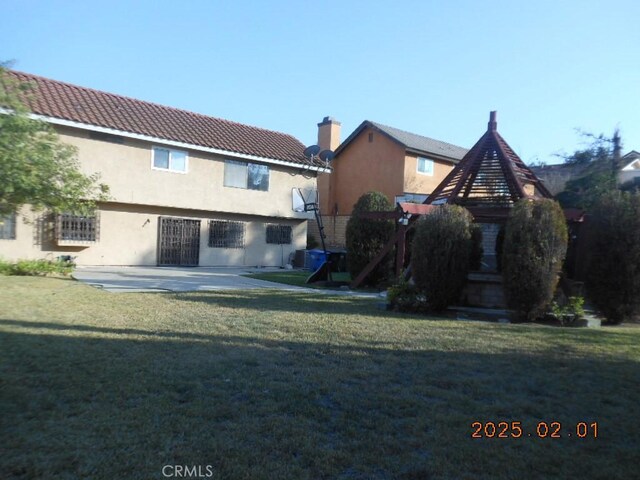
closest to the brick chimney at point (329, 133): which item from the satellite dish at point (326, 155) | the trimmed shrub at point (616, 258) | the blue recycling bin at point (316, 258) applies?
the satellite dish at point (326, 155)

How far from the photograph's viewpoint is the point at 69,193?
6.59 m

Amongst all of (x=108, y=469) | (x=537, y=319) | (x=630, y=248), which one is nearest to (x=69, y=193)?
(x=108, y=469)

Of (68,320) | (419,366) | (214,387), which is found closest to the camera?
(214,387)

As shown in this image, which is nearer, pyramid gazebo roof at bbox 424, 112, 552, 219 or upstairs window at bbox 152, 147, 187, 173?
pyramid gazebo roof at bbox 424, 112, 552, 219

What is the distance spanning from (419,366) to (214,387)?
2.24 m

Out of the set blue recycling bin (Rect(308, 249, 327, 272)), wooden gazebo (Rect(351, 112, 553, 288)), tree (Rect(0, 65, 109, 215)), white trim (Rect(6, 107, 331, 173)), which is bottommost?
blue recycling bin (Rect(308, 249, 327, 272))

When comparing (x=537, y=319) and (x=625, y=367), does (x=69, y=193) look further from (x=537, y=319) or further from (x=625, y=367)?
(x=537, y=319)

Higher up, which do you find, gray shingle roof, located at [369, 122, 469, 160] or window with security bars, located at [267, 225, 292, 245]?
gray shingle roof, located at [369, 122, 469, 160]

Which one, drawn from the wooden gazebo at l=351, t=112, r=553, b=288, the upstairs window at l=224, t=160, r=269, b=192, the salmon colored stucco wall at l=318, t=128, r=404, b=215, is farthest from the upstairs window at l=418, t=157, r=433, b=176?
the wooden gazebo at l=351, t=112, r=553, b=288

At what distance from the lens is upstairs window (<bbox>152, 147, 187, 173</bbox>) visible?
18.4 meters

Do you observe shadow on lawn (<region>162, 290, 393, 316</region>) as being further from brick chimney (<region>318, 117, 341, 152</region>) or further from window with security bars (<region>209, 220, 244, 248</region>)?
brick chimney (<region>318, 117, 341, 152</region>)

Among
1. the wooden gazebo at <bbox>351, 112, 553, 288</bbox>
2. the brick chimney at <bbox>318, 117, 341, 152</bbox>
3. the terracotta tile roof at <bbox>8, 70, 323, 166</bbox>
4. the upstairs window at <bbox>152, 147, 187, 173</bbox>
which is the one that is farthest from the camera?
the brick chimney at <bbox>318, 117, 341, 152</bbox>
